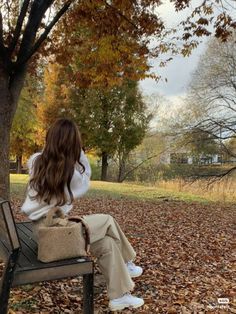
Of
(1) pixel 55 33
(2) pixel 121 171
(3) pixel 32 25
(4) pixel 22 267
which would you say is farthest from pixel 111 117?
(4) pixel 22 267

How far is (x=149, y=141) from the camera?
31.7 meters

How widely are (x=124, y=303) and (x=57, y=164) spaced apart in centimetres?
128

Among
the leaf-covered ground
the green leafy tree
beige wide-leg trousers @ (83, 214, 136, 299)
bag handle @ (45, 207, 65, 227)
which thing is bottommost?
the leaf-covered ground

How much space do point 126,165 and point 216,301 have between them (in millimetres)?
27305

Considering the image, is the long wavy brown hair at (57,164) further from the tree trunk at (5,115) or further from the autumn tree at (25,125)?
the autumn tree at (25,125)

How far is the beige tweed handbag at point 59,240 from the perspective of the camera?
106 inches

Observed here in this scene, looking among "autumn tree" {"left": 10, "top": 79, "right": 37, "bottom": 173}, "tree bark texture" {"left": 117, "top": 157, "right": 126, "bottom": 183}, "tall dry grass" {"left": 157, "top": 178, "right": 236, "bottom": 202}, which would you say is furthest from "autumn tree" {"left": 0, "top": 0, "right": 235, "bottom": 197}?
"tree bark texture" {"left": 117, "top": 157, "right": 126, "bottom": 183}

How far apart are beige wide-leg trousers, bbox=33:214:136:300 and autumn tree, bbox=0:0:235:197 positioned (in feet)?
7.54

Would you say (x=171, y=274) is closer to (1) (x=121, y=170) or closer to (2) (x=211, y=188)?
(2) (x=211, y=188)

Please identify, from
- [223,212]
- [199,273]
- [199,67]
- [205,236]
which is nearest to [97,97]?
[199,67]

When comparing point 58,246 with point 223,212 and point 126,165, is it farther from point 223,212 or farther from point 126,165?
point 126,165

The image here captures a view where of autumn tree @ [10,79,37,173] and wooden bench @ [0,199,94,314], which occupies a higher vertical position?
autumn tree @ [10,79,37,173]

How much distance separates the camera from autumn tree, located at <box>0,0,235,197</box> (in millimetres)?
5039

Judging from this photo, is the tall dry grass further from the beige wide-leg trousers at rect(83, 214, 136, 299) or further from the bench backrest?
the bench backrest
